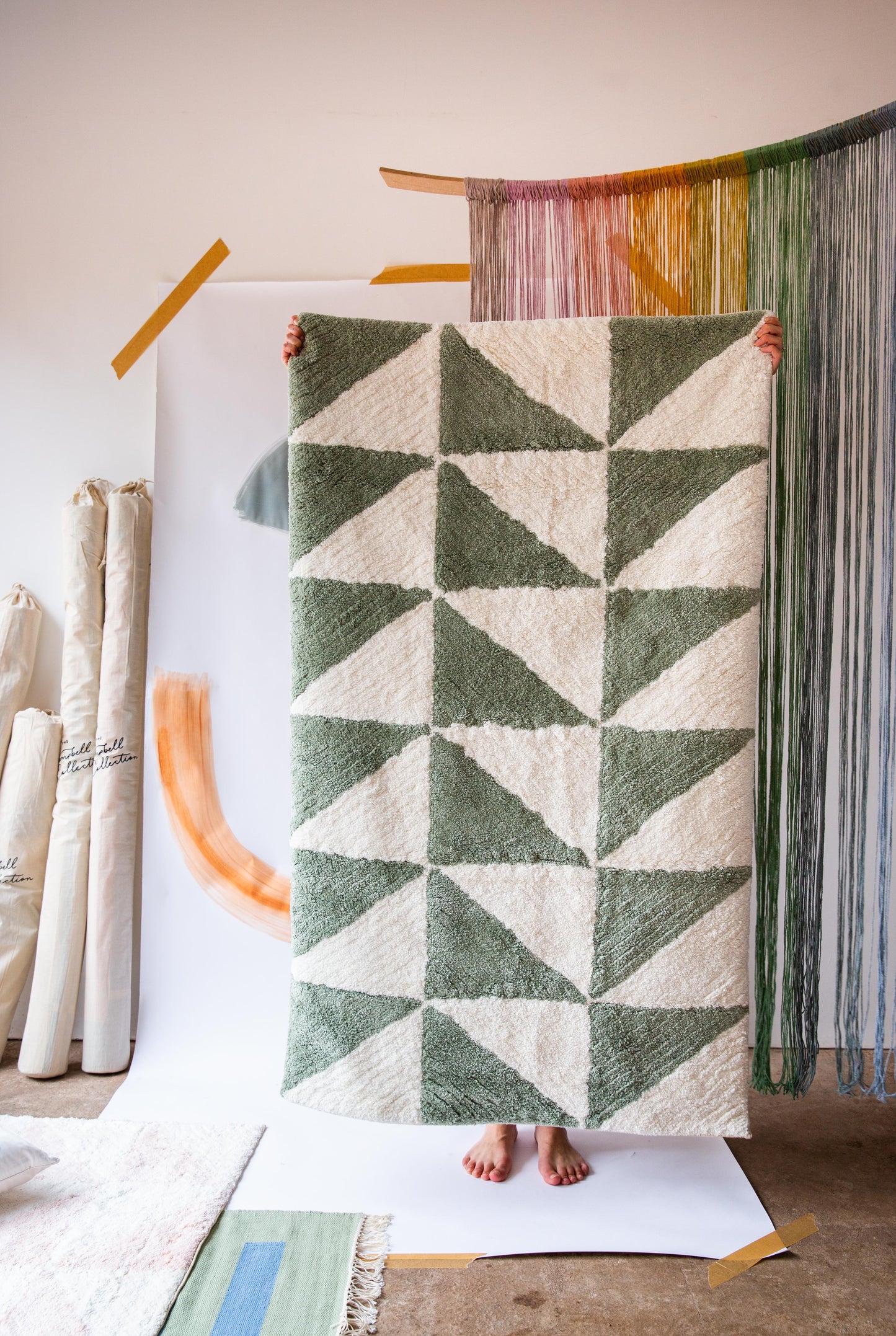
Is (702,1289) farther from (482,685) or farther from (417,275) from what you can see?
(417,275)

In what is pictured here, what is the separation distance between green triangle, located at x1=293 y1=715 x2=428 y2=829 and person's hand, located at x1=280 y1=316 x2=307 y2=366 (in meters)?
0.60

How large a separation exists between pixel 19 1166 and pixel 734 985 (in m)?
1.16

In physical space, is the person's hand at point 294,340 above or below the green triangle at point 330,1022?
above

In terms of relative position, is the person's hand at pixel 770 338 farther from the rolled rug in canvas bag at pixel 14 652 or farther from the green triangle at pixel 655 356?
the rolled rug in canvas bag at pixel 14 652

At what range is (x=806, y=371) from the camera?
5.26 feet

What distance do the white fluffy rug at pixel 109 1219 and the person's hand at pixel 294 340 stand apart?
1355mm

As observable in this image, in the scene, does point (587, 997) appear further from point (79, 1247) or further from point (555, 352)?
point (555, 352)

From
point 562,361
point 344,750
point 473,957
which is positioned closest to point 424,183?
point 562,361

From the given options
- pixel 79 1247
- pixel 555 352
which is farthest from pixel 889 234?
pixel 79 1247

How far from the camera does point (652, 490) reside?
1394mm

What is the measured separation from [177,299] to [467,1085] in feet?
5.67

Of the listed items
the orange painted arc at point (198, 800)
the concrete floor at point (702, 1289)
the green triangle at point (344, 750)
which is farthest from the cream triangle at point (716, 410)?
the concrete floor at point (702, 1289)

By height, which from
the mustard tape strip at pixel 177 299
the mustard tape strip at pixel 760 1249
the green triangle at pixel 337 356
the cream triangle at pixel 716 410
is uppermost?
the mustard tape strip at pixel 177 299

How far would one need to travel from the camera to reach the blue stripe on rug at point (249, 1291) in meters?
1.17
